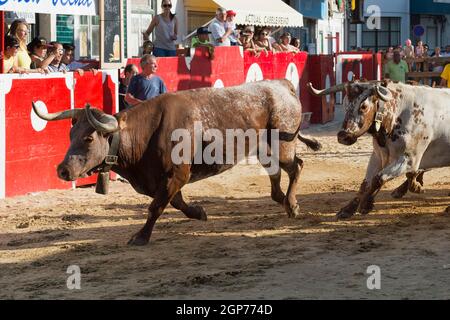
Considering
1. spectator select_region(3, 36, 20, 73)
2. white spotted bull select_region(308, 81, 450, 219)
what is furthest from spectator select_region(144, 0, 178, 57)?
white spotted bull select_region(308, 81, 450, 219)

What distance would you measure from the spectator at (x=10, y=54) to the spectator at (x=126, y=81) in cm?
134

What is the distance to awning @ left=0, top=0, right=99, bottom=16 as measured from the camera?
10656 millimetres


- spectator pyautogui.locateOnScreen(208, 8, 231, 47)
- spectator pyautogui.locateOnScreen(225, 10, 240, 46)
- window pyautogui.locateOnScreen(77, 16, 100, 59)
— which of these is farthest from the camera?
window pyautogui.locateOnScreen(77, 16, 100, 59)

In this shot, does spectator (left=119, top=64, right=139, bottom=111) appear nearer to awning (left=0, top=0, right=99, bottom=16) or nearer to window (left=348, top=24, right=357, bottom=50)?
awning (left=0, top=0, right=99, bottom=16)

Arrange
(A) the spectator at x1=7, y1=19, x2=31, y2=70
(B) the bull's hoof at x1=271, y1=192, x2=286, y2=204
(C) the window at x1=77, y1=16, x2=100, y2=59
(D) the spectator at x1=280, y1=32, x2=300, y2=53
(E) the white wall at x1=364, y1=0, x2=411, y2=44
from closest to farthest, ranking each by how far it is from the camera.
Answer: (B) the bull's hoof at x1=271, y1=192, x2=286, y2=204
(A) the spectator at x1=7, y1=19, x2=31, y2=70
(D) the spectator at x1=280, y1=32, x2=300, y2=53
(C) the window at x1=77, y1=16, x2=100, y2=59
(E) the white wall at x1=364, y1=0, x2=411, y2=44

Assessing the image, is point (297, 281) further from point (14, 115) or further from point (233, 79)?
point (233, 79)

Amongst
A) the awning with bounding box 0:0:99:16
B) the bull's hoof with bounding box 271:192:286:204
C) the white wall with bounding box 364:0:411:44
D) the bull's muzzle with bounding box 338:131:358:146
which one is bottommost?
the bull's hoof with bounding box 271:192:286:204

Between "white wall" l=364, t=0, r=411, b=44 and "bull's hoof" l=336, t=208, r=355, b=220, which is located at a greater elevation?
"white wall" l=364, t=0, r=411, b=44

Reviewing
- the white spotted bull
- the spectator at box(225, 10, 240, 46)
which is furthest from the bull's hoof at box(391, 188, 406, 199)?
the spectator at box(225, 10, 240, 46)

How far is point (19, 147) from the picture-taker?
10.9 meters

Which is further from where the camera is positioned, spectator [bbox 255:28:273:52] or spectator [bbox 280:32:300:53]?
spectator [bbox 280:32:300:53]

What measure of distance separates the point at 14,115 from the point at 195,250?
3.67m

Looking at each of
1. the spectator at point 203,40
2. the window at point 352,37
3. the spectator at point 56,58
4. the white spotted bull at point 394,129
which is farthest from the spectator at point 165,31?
the window at point 352,37

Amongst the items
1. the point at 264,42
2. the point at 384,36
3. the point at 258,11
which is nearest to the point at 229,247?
the point at 264,42
